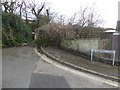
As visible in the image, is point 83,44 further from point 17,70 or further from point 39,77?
point 39,77

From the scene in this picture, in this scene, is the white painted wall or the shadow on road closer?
the shadow on road

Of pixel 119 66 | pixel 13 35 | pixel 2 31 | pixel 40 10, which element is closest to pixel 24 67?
pixel 119 66

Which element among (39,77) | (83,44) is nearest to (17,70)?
(39,77)

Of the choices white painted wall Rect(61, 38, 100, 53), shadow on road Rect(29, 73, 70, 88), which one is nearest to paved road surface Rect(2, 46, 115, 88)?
shadow on road Rect(29, 73, 70, 88)

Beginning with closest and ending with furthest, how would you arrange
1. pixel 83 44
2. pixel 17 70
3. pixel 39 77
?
pixel 39 77 < pixel 17 70 < pixel 83 44

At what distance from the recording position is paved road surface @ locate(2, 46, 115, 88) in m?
7.54

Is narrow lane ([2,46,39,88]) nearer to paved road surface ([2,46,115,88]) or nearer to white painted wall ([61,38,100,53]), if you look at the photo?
paved road surface ([2,46,115,88])

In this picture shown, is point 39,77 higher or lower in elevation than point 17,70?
lower

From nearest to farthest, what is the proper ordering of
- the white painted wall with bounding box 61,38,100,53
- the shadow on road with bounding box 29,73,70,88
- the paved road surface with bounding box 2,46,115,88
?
the shadow on road with bounding box 29,73,70,88 < the paved road surface with bounding box 2,46,115,88 < the white painted wall with bounding box 61,38,100,53

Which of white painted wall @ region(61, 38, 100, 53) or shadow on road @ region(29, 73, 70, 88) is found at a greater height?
white painted wall @ region(61, 38, 100, 53)

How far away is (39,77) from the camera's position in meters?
8.38

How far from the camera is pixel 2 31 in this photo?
16328 millimetres

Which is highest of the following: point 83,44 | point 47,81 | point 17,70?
point 83,44

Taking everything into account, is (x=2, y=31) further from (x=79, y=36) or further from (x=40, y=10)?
(x=40, y=10)
